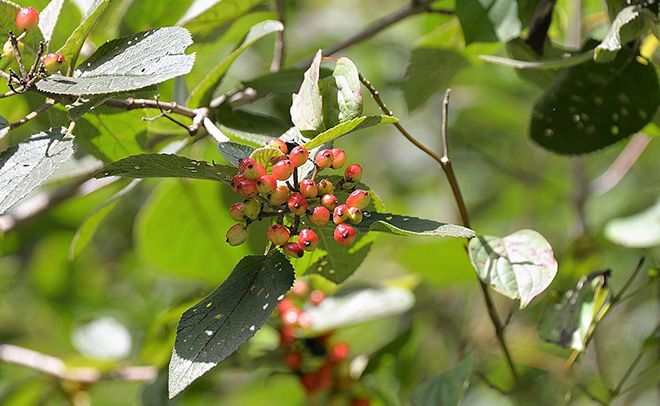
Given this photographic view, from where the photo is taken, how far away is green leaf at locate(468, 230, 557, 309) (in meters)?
0.96

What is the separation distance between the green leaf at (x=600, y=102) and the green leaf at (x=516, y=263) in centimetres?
25

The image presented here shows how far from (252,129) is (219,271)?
639mm

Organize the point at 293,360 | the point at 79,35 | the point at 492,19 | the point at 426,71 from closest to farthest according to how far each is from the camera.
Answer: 1. the point at 79,35
2. the point at 492,19
3. the point at 426,71
4. the point at 293,360

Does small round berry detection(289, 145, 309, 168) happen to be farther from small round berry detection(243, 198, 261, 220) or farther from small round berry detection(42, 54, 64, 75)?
small round berry detection(42, 54, 64, 75)

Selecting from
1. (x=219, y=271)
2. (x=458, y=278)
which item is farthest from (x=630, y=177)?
(x=219, y=271)

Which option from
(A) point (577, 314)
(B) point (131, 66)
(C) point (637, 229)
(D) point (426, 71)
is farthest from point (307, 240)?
(C) point (637, 229)

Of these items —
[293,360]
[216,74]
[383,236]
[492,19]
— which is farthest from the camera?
[383,236]

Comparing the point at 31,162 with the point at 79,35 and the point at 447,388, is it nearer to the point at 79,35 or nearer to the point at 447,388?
the point at 79,35

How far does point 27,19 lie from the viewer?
3.01 feet

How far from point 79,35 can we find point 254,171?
10.7 inches

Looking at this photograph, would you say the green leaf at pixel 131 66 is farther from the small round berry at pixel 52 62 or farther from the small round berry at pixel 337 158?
the small round berry at pixel 337 158

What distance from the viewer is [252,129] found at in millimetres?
1102

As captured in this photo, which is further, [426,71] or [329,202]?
[426,71]

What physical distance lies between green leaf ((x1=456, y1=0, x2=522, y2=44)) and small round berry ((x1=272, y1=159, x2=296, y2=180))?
1.61ft
